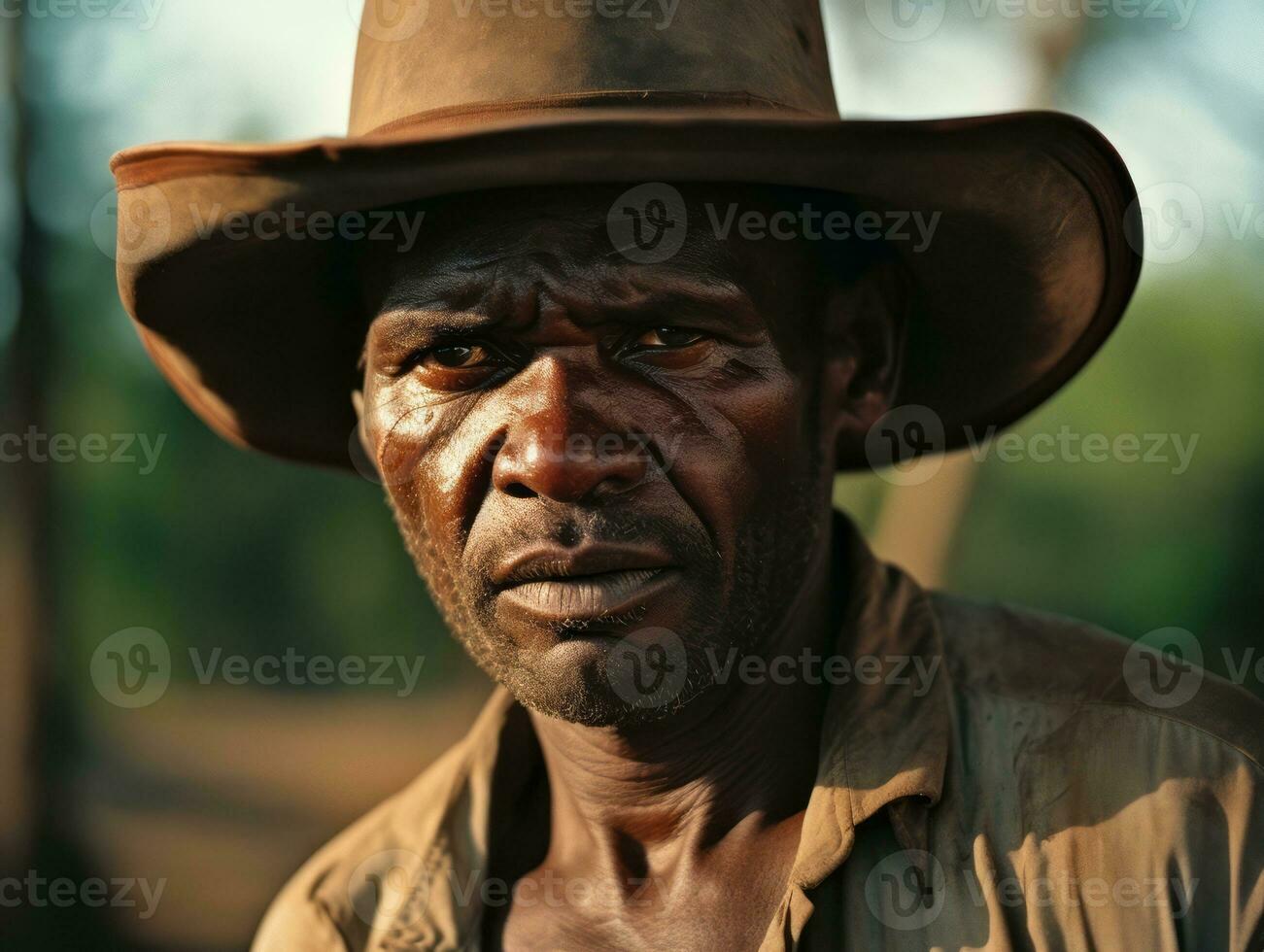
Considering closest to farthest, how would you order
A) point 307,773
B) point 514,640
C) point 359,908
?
point 514,640
point 359,908
point 307,773

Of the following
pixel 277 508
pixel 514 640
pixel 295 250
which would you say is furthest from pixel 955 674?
pixel 277 508

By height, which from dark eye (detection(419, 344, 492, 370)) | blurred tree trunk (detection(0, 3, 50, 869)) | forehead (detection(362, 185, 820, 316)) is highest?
forehead (detection(362, 185, 820, 316))

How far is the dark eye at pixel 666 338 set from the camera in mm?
2311

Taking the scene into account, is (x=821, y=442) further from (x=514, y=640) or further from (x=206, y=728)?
(x=206, y=728)

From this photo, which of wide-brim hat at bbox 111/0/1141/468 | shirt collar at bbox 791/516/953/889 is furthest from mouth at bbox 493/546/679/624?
wide-brim hat at bbox 111/0/1141/468

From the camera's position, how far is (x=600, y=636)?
225cm

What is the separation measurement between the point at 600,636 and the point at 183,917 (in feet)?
21.4

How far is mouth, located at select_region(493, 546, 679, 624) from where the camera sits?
220 centimetres

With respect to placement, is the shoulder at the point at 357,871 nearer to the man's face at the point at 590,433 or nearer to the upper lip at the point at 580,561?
the man's face at the point at 590,433

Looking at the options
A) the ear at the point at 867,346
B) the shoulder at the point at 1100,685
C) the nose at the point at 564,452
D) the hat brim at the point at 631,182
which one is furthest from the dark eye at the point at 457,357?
the shoulder at the point at 1100,685

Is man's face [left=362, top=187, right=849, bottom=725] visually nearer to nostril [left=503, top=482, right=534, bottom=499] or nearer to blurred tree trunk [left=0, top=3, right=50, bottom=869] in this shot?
nostril [left=503, top=482, right=534, bottom=499]

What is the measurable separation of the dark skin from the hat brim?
0.18 meters

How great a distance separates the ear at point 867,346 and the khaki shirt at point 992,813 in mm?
321

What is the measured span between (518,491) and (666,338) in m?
0.38
